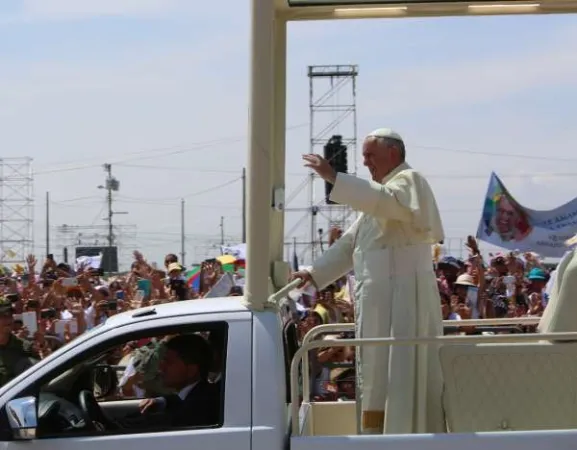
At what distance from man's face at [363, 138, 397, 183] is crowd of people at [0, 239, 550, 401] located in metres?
1.05

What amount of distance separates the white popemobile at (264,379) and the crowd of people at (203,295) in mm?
366

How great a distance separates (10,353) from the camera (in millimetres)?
6797

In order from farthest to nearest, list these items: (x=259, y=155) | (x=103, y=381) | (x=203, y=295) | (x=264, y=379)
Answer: (x=203, y=295) < (x=103, y=381) < (x=259, y=155) < (x=264, y=379)

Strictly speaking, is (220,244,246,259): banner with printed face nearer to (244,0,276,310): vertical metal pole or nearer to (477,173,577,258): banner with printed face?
(477,173,577,258): banner with printed face

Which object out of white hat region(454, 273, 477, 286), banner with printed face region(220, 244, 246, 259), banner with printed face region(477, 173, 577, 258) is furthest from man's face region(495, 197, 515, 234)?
white hat region(454, 273, 477, 286)

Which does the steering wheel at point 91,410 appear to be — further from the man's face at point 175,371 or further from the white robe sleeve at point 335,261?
the white robe sleeve at point 335,261

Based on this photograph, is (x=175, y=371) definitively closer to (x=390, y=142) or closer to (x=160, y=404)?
(x=160, y=404)

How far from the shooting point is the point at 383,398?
4.49 meters

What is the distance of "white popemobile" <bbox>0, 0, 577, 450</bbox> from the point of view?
12.5ft

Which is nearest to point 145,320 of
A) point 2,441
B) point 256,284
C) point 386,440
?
point 256,284

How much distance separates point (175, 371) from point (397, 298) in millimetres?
1137

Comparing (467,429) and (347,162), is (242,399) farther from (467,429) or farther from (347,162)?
(347,162)

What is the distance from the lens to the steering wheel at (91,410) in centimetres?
412

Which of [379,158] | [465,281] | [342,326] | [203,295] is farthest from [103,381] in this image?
[203,295]
